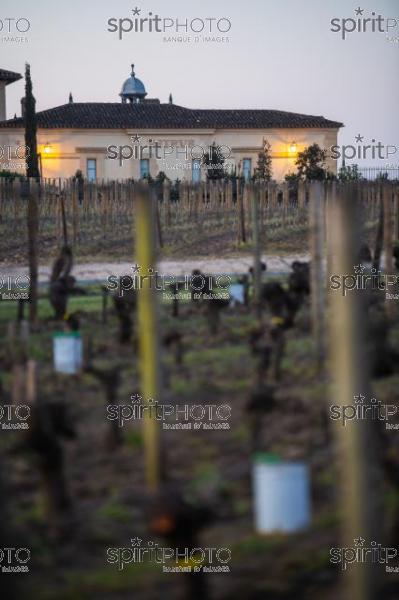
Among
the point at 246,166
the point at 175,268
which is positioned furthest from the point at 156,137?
the point at 175,268

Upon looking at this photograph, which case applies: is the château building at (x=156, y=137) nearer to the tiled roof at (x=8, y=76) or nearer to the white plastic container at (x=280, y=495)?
the tiled roof at (x=8, y=76)

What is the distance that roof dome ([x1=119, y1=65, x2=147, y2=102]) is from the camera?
64.1 m

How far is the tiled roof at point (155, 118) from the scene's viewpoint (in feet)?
187

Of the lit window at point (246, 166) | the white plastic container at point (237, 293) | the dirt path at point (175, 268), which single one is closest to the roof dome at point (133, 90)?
the lit window at point (246, 166)

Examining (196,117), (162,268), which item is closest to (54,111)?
(196,117)

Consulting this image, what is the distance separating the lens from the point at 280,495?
6586mm

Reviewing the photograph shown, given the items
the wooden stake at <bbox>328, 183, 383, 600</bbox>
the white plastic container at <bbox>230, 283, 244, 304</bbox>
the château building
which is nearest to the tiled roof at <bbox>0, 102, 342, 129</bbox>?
the château building

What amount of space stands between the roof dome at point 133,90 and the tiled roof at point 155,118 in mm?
5078

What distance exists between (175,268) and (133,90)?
41.0 metres

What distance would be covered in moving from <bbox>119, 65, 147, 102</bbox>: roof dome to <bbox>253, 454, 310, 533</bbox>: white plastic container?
193 feet

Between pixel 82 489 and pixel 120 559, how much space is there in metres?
1.14

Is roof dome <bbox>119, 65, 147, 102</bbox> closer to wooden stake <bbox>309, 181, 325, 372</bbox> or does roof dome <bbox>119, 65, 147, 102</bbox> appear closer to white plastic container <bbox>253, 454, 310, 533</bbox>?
wooden stake <bbox>309, 181, 325, 372</bbox>

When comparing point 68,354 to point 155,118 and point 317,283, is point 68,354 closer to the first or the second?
point 317,283

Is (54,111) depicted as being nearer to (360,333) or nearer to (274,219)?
(274,219)
